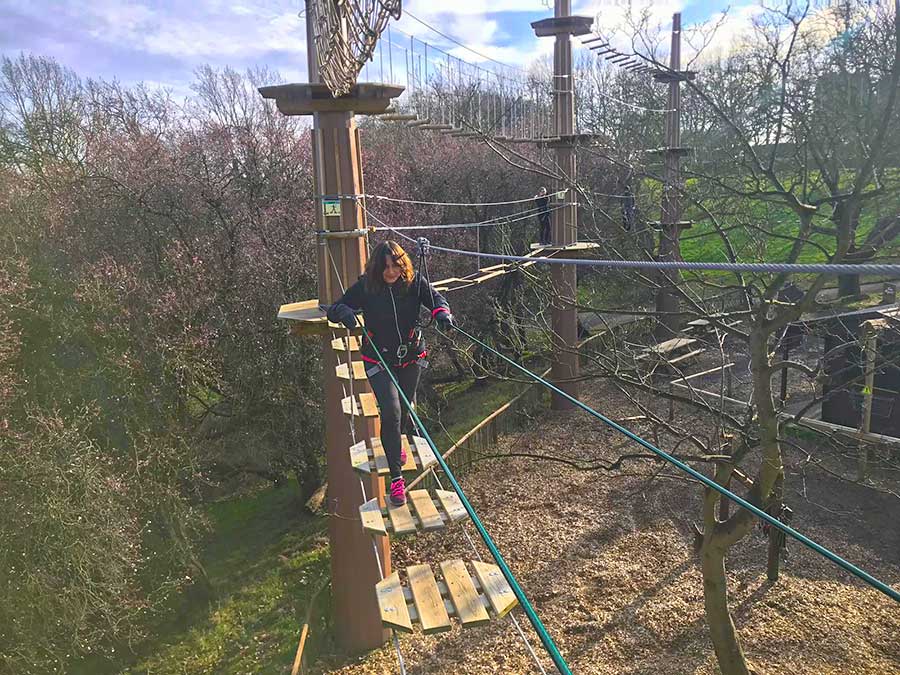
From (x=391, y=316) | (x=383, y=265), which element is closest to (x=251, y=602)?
(x=391, y=316)

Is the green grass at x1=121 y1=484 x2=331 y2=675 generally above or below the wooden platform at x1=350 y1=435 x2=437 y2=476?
below

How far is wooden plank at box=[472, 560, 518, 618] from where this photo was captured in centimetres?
283

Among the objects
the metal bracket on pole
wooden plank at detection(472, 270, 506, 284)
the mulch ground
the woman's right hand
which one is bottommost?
the mulch ground

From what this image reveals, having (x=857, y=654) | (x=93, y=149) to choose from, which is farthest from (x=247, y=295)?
(x=857, y=654)

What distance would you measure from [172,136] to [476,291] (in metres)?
7.47

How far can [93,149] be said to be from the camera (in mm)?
12930

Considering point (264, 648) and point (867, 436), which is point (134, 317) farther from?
point (867, 436)

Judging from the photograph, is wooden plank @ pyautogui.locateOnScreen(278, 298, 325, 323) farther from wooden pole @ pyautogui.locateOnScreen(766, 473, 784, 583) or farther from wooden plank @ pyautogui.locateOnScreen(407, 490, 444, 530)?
wooden pole @ pyautogui.locateOnScreen(766, 473, 784, 583)

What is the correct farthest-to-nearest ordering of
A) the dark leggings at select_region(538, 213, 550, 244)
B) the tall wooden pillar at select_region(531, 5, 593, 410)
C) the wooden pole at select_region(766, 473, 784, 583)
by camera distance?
the dark leggings at select_region(538, 213, 550, 244), the tall wooden pillar at select_region(531, 5, 593, 410), the wooden pole at select_region(766, 473, 784, 583)

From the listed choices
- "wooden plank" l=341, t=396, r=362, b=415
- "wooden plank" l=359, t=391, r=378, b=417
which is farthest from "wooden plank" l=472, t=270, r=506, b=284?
"wooden plank" l=341, t=396, r=362, b=415

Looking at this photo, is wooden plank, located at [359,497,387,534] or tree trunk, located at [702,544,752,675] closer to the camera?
wooden plank, located at [359,497,387,534]

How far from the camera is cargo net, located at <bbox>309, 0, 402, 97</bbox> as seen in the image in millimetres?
4362

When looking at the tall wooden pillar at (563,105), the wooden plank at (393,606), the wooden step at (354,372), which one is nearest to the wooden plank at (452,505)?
the wooden plank at (393,606)

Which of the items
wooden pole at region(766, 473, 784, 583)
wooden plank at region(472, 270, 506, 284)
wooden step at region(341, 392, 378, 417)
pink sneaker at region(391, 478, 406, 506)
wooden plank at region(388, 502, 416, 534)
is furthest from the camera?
wooden plank at region(472, 270, 506, 284)
